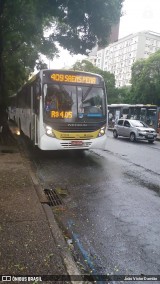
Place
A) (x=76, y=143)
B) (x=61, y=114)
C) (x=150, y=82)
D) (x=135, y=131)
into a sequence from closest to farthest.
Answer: (x=61, y=114)
(x=76, y=143)
(x=135, y=131)
(x=150, y=82)

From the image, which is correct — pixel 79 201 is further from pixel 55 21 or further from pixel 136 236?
pixel 55 21

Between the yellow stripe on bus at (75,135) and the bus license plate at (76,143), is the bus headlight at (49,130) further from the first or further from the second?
the bus license plate at (76,143)

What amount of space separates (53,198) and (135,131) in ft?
50.1

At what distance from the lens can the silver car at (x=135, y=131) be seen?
67.7 ft

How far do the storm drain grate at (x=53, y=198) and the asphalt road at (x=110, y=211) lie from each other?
17 cm

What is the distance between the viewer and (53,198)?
659 cm

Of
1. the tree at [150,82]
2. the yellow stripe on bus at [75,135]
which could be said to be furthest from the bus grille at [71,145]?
the tree at [150,82]

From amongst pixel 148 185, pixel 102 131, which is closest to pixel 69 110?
pixel 102 131

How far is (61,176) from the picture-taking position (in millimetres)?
8680

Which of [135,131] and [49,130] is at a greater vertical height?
[49,130]

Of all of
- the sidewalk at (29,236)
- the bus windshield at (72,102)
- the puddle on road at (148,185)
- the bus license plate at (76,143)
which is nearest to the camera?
the sidewalk at (29,236)

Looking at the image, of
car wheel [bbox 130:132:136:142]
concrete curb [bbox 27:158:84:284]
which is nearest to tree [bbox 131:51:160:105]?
car wheel [bbox 130:132:136:142]

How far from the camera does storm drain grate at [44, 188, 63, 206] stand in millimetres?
6270

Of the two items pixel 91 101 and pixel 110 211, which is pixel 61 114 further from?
pixel 110 211
